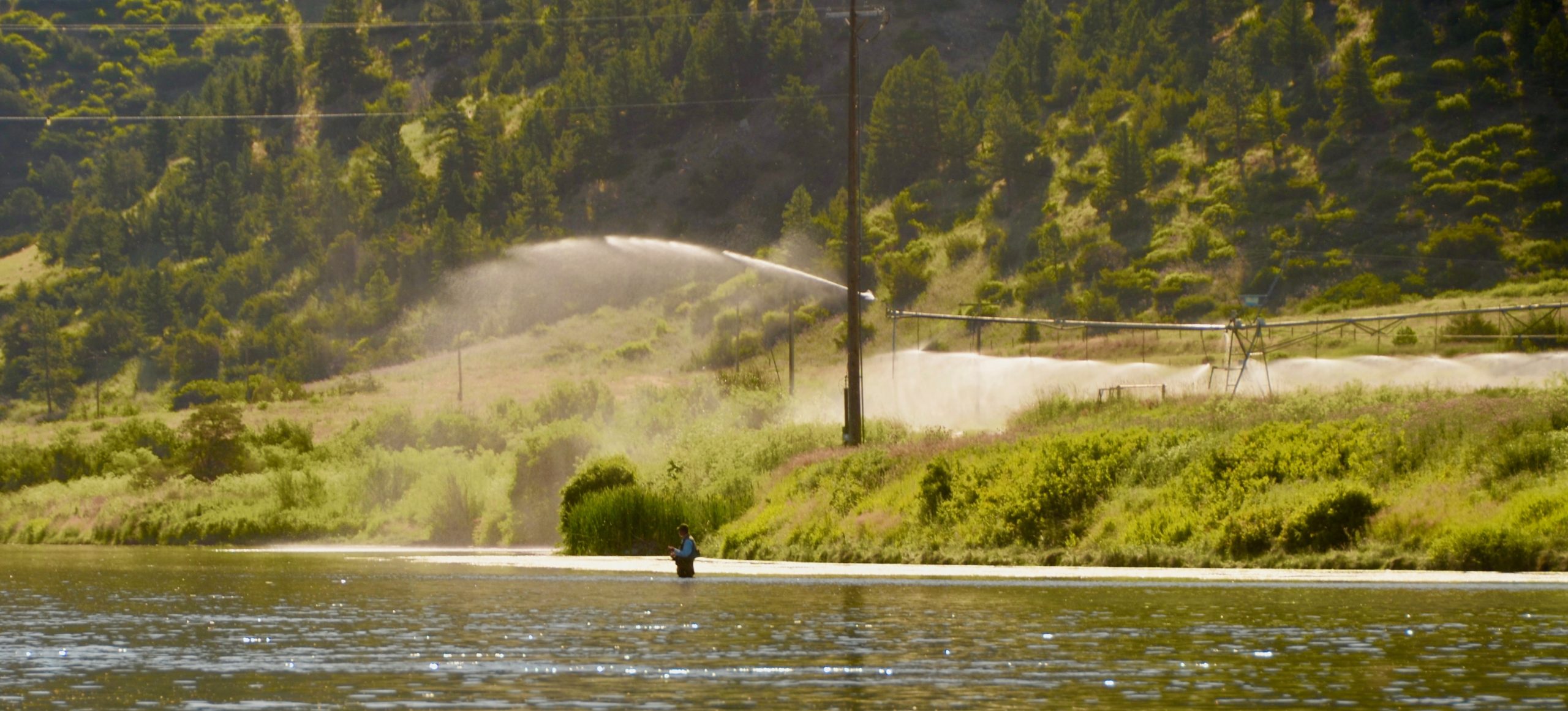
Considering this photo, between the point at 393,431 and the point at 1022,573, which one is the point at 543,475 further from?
the point at 393,431

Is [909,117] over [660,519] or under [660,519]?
over

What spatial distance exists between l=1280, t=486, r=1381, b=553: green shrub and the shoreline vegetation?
5 centimetres

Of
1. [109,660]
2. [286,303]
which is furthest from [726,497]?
[286,303]

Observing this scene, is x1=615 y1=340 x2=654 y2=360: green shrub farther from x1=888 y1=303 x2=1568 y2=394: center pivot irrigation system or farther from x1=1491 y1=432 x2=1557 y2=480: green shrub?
x1=1491 y1=432 x2=1557 y2=480: green shrub

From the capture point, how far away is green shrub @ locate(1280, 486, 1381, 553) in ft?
127

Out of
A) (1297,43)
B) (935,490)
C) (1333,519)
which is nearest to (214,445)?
(935,490)

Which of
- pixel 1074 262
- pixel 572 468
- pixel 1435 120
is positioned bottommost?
pixel 572 468

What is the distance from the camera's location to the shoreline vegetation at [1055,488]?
38719mm

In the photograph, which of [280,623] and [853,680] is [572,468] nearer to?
[280,623]

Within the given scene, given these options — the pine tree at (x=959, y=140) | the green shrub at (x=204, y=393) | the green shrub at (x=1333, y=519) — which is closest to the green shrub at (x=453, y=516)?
the green shrub at (x=1333, y=519)

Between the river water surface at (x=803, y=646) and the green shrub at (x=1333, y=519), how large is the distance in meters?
4.11

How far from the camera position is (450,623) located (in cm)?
3042

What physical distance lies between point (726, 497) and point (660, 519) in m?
2.26

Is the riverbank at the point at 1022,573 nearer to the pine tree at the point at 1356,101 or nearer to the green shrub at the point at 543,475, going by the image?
the green shrub at the point at 543,475
